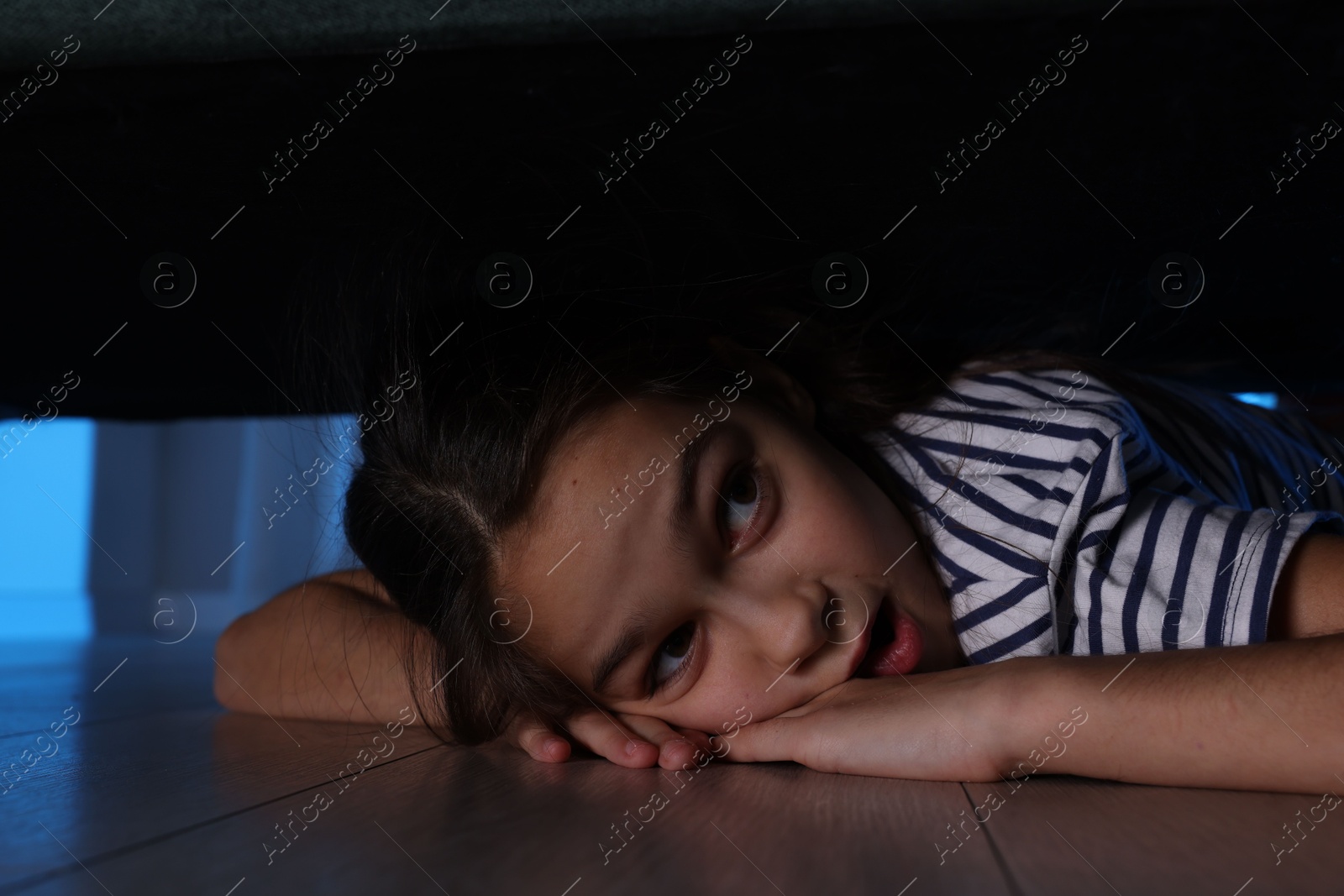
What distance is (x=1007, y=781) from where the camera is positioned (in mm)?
572

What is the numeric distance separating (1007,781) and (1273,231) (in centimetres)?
73

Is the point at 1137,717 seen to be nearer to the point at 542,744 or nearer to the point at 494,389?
the point at 542,744

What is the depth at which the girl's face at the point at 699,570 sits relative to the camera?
28.7 inches

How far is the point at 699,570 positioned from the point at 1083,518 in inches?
12.4

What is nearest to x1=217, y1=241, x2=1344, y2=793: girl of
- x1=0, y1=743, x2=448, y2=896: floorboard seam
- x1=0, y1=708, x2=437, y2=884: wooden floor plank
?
x1=0, y1=708, x2=437, y2=884: wooden floor plank

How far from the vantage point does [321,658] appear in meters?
1.02

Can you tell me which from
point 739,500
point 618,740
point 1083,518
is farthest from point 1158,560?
point 618,740

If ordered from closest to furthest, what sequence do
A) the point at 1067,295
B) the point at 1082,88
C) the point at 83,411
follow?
the point at 1082,88
the point at 1067,295
the point at 83,411

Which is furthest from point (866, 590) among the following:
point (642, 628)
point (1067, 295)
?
point (1067, 295)

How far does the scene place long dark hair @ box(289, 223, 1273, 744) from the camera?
0.82 metres

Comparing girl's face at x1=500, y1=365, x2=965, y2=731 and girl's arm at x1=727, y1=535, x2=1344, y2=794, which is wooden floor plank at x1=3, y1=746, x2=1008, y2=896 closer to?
girl's arm at x1=727, y1=535, x2=1344, y2=794

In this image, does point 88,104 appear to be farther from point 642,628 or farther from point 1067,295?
point 1067,295

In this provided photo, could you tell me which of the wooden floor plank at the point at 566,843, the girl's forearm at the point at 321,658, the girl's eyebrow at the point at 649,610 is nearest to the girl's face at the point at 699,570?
the girl's eyebrow at the point at 649,610

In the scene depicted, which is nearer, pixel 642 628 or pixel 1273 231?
pixel 642 628
